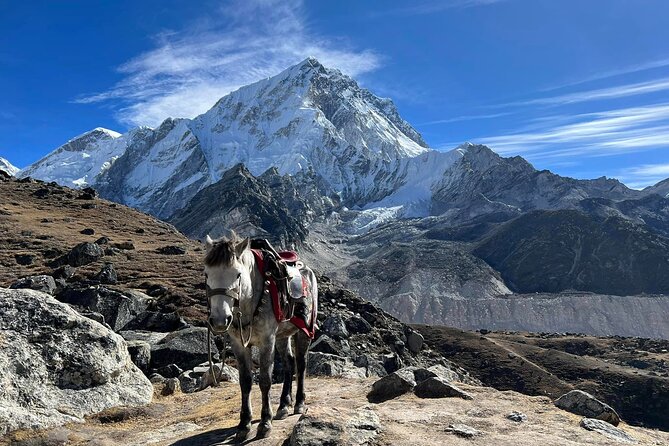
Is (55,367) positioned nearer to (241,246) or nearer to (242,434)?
(242,434)

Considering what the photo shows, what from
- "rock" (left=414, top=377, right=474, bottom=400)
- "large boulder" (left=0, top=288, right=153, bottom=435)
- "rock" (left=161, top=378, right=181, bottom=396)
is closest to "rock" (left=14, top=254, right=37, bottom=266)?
"rock" (left=161, top=378, right=181, bottom=396)

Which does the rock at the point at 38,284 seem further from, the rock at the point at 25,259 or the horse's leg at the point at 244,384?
the horse's leg at the point at 244,384

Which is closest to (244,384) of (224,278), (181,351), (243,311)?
(243,311)

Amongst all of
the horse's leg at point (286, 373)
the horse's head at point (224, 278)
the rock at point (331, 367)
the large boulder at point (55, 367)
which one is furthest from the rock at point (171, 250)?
the horse's head at point (224, 278)

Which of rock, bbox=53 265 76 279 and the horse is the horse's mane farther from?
rock, bbox=53 265 76 279

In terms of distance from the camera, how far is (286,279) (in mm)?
10195

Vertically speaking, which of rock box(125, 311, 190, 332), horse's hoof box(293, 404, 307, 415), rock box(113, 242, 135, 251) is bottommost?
horse's hoof box(293, 404, 307, 415)

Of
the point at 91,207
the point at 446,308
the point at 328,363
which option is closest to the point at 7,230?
the point at 91,207

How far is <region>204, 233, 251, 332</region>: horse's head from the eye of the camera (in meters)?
8.02

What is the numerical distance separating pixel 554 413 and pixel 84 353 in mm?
11546

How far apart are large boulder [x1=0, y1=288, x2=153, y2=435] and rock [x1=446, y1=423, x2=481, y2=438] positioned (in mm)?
8028

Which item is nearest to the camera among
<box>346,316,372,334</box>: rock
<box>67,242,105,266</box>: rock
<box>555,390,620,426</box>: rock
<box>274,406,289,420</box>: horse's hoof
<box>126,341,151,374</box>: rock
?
<box>274,406,289,420</box>: horse's hoof

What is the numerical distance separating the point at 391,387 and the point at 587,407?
16.1 feet

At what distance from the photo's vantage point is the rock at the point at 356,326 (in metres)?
45.1
